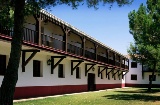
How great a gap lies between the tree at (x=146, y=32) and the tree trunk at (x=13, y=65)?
55.6ft

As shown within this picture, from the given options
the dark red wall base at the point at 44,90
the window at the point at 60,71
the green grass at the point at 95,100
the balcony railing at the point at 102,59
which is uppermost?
the balcony railing at the point at 102,59

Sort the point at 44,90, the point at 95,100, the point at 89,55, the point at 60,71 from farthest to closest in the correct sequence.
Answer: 1. the point at 89,55
2. the point at 60,71
3. the point at 44,90
4. the point at 95,100

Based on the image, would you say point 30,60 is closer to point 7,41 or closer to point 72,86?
point 7,41

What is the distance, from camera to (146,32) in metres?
25.9

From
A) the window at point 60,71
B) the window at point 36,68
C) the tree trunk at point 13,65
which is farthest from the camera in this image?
the window at point 60,71

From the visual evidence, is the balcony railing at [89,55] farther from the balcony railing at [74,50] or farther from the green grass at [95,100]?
the green grass at [95,100]

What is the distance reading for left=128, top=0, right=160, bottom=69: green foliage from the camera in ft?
82.0

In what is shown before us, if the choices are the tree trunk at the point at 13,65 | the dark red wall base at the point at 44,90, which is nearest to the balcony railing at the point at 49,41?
the dark red wall base at the point at 44,90

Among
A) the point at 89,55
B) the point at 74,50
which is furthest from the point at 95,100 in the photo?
the point at 89,55

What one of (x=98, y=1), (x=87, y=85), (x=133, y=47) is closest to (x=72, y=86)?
(x=87, y=85)

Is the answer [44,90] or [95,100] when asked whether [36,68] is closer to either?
[44,90]

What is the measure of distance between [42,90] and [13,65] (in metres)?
15.9

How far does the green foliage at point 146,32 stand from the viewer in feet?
82.0

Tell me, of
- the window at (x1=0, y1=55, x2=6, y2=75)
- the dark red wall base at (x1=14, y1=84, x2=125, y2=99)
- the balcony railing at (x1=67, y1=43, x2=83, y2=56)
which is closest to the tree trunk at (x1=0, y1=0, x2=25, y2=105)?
the window at (x1=0, y1=55, x2=6, y2=75)
